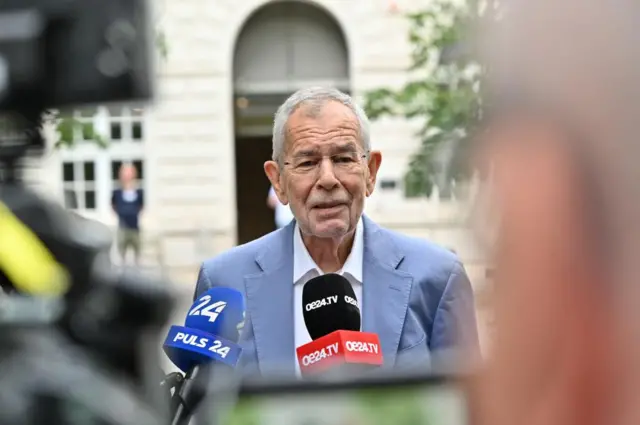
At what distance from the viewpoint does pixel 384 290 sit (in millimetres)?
2674

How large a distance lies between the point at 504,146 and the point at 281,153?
1618 millimetres

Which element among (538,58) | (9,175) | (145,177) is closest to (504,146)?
(538,58)

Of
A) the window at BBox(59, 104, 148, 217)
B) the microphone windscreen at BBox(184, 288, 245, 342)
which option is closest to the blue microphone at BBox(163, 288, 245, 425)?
the microphone windscreen at BBox(184, 288, 245, 342)

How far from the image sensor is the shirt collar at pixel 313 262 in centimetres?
275

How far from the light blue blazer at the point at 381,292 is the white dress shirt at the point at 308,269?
0.01 meters

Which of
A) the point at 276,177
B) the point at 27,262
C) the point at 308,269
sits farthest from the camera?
the point at 276,177

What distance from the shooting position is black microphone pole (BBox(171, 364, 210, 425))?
1580 millimetres

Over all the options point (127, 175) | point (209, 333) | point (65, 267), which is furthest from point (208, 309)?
point (127, 175)

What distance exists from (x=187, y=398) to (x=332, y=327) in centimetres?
83

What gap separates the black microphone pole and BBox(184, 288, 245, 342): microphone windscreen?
347 mm

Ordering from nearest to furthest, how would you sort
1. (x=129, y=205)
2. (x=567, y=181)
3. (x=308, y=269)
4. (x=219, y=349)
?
1. (x=567, y=181)
2. (x=219, y=349)
3. (x=308, y=269)
4. (x=129, y=205)

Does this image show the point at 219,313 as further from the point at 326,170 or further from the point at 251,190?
the point at 251,190

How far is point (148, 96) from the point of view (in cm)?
133

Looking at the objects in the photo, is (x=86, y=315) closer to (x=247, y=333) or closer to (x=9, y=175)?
(x=9, y=175)
